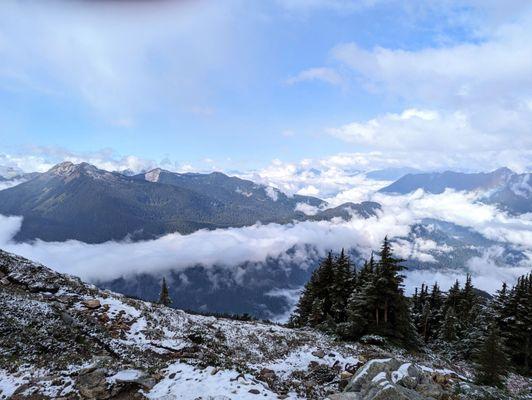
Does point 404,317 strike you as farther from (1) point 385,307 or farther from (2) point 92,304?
(2) point 92,304

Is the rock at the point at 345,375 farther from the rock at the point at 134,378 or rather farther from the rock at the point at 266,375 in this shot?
the rock at the point at 134,378

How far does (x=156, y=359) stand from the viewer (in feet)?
69.7

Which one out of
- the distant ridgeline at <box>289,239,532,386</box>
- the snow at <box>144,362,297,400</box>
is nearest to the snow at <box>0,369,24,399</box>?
the snow at <box>144,362,297,400</box>

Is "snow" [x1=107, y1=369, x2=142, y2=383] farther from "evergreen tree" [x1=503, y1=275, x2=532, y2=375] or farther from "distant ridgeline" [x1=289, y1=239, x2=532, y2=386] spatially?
"evergreen tree" [x1=503, y1=275, x2=532, y2=375]

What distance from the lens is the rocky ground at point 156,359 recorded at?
53.2 ft

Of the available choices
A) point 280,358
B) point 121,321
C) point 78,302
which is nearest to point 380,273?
point 280,358

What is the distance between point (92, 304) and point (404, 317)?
31.0 metres

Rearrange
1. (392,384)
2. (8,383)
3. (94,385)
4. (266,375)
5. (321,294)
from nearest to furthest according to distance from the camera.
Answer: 1. (392,384)
2. (8,383)
3. (94,385)
4. (266,375)
5. (321,294)

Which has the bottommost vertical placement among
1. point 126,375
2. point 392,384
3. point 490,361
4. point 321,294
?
point 321,294

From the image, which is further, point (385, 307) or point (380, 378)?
point (385, 307)

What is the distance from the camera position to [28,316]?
21766 mm

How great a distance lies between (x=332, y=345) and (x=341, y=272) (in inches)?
786

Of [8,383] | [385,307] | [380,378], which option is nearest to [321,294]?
[385,307]

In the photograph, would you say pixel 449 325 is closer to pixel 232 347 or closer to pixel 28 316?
pixel 232 347
